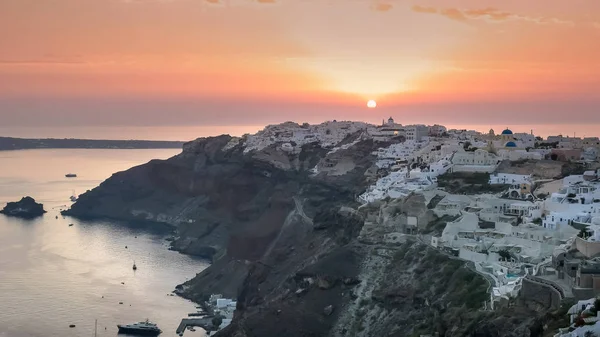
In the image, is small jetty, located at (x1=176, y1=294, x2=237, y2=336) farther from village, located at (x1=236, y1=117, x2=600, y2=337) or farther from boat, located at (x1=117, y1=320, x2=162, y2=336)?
village, located at (x1=236, y1=117, x2=600, y2=337)

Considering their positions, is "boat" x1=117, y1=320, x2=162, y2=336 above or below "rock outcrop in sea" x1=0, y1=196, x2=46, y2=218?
below

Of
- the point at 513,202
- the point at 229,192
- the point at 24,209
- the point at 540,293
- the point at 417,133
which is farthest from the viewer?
the point at 24,209

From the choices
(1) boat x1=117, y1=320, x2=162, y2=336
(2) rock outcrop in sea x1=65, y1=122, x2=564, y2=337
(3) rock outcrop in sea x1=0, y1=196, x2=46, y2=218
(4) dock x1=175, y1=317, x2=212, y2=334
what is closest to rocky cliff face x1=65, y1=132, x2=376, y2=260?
(2) rock outcrop in sea x1=65, y1=122, x2=564, y2=337

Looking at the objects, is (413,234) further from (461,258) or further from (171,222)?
(171,222)

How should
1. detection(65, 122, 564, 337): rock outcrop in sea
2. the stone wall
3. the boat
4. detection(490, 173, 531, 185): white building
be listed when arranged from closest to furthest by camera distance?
1. the stone wall
2. detection(65, 122, 564, 337): rock outcrop in sea
3. the boat
4. detection(490, 173, 531, 185): white building

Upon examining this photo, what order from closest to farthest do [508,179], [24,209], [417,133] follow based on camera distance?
[508,179] → [417,133] → [24,209]

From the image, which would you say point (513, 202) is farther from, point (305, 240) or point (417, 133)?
point (417, 133)

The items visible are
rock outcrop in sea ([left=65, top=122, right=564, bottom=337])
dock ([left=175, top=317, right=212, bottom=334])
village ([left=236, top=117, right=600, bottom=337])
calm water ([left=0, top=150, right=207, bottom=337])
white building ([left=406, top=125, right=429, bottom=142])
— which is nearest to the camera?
village ([left=236, top=117, right=600, bottom=337])

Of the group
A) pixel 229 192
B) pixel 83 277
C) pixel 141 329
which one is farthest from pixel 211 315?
pixel 229 192
